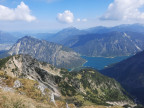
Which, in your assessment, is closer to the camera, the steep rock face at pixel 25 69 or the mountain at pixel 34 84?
the mountain at pixel 34 84

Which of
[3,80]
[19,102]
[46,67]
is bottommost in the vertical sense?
[46,67]

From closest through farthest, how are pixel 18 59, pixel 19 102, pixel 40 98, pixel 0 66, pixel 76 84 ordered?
pixel 19 102
pixel 40 98
pixel 0 66
pixel 18 59
pixel 76 84

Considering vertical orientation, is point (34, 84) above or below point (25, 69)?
above

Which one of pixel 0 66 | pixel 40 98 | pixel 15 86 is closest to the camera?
pixel 40 98

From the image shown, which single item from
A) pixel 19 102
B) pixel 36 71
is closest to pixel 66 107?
pixel 19 102

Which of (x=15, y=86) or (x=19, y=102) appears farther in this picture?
(x=15, y=86)

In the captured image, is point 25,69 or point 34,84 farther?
point 25,69

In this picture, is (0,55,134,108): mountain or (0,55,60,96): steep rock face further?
(0,55,60,96): steep rock face

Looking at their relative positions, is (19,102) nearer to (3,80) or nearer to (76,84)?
(3,80)

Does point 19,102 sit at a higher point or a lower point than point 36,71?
higher

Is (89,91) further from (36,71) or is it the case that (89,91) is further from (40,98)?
(40,98)

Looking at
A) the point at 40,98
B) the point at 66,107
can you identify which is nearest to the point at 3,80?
the point at 40,98
